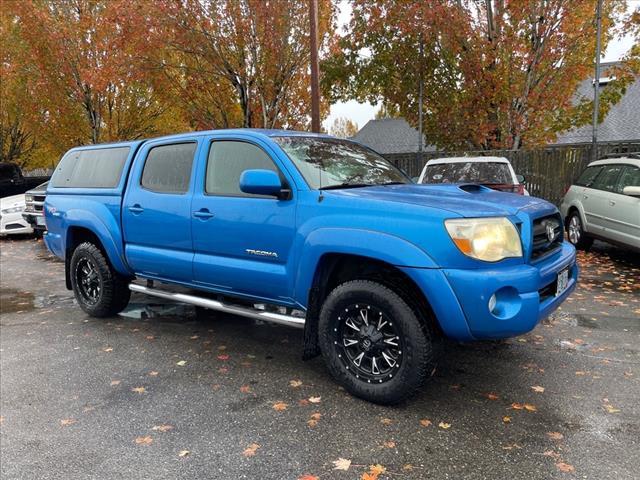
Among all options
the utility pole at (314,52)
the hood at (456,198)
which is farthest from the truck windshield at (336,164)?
the utility pole at (314,52)

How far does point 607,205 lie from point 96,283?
7.61m

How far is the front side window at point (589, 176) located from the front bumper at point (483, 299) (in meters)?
6.66

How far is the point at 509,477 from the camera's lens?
8.56 feet

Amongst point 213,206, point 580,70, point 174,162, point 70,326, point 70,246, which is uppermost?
point 580,70

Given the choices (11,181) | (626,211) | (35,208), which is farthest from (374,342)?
(11,181)

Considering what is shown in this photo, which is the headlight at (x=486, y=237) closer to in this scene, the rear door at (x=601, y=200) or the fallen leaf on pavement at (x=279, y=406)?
the fallen leaf on pavement at (x=279, y=406)

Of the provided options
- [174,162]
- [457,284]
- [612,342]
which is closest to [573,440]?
[457,284]

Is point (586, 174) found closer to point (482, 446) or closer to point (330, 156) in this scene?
point (330, 156)

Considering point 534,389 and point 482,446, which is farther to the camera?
point 534,389

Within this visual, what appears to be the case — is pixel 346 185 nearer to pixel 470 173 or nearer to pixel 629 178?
pixel 470 173

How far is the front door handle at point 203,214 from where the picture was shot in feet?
13.7

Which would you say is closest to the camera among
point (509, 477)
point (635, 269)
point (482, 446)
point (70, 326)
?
point (509, 477)

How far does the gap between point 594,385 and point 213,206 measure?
325 cm

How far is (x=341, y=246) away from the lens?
11.1 ft
